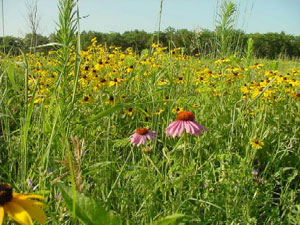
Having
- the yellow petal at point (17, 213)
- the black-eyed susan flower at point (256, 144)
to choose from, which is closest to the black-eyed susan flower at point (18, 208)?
the yellow petal at point (17, 213)

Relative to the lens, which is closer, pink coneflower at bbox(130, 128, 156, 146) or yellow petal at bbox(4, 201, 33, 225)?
yellow petal at bbox(4, 201, 33, 225)

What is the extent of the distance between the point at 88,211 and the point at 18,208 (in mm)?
195

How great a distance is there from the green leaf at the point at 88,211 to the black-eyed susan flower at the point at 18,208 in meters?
0.11

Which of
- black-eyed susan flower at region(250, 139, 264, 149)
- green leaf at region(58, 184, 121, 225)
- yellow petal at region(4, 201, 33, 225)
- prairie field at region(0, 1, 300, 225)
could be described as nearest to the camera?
yellow petal at region(4, 201, 33, 225)

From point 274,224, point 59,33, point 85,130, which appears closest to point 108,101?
point 85,130

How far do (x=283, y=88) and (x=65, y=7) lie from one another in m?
1.68

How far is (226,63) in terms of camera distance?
2.68m

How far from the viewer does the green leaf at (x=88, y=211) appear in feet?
2.30

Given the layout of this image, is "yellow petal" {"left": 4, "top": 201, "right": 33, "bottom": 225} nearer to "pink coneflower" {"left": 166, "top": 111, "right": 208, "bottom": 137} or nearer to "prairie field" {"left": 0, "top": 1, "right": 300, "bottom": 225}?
"prairie field" {"left": 0, "top": 1, "right": 300, "bottom": 225}

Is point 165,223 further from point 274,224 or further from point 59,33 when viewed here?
point 59,33

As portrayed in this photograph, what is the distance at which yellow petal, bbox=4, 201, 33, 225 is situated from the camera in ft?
1.73

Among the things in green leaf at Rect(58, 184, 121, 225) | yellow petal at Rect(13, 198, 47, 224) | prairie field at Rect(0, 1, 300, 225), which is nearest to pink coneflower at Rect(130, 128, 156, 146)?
prairie field at Rect(0, 1, 300, 225)

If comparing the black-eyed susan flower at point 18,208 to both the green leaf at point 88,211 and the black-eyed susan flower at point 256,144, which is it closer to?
the green leaf at point 88,211

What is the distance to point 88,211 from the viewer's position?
28.4 inches
